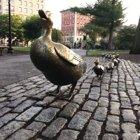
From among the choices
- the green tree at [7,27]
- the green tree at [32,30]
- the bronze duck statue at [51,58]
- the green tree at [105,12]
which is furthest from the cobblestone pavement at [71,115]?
the green tree at [7,27]

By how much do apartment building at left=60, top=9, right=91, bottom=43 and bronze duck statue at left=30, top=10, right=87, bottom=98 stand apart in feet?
303

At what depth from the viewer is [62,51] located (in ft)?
9.89

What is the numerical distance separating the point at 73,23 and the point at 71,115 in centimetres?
9930

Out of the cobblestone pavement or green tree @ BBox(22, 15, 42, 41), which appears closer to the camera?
the cobblestone pavement

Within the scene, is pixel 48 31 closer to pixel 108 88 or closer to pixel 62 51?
pixel 62 51

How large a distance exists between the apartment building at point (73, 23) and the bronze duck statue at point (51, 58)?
3633 inches

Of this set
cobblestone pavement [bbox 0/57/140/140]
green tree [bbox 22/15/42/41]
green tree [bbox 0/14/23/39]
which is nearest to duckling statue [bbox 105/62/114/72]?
cobblestone pavement [bbox 0/57/140/140]

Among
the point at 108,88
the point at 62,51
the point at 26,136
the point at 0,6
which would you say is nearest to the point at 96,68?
the point at 108,88

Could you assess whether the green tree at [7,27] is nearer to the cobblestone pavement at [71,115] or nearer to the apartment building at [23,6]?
the apartment building at [23,6]

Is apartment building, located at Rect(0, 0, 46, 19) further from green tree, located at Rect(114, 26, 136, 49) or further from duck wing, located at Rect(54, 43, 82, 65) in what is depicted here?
duck wing, located at Rect(54, 43, 82, 65)

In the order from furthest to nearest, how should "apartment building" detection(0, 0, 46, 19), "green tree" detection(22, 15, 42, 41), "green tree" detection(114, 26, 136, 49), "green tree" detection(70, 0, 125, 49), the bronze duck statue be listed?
"apartment building" detection(0, 0, 46, 19) → "green tree" detection(114, 26, 136, 49) → "green tree" detection(22, 15, 42, 41) → "green tree" detection(70, 0, 125, 49) → the bronze duck statue

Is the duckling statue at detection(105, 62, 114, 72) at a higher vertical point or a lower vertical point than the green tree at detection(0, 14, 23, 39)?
lower

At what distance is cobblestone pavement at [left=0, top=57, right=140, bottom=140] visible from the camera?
232cm

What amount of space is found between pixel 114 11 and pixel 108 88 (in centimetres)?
2837
